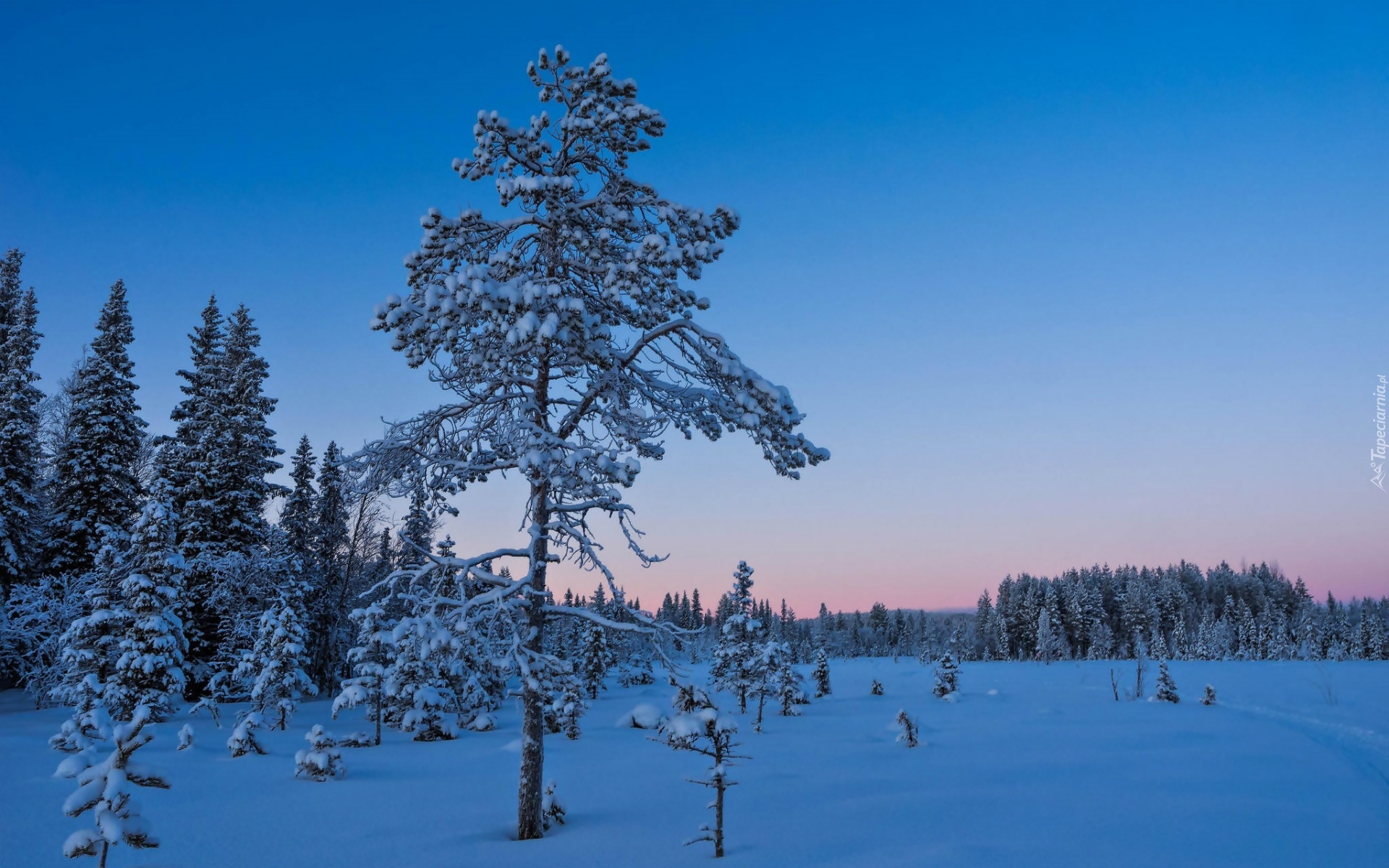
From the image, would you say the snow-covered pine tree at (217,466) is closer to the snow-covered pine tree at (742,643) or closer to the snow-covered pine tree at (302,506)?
the snow-covered pine tree at (302,506)

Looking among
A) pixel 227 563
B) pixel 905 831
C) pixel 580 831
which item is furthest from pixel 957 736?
pixel 227 563

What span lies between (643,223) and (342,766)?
53.0 feet

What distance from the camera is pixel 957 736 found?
96.3ft

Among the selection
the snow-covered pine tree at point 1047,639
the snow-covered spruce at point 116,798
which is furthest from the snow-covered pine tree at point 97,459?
the snow-covered pine tree at point 1047,639

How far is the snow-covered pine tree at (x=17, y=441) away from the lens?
26266 mm

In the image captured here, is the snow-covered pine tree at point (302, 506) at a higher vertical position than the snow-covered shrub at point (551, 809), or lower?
higher

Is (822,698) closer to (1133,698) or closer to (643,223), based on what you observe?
(1133,698)

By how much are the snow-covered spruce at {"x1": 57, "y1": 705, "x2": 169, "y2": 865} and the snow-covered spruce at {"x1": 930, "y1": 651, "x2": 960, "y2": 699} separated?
49.5 m

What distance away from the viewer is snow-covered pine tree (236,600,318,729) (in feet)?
A: 82.6

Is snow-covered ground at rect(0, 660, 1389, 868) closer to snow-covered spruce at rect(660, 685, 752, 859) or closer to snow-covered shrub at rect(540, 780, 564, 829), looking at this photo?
snow-covered shrub at rect(540, 780, 564, 829)

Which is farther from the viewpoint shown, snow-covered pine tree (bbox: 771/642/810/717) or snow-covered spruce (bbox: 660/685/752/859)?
snow-covered pine tree (bbox: 771/642/810/717)

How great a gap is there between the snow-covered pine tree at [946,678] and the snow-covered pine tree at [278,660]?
3941cm

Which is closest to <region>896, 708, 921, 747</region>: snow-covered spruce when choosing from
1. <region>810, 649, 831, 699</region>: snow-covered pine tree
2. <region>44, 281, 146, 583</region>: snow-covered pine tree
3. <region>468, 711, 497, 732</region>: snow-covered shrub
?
<region>468, 711, 497, 732</region>: snow-covered shrub

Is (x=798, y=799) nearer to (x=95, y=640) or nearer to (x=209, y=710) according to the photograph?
(x=95, y=640)
